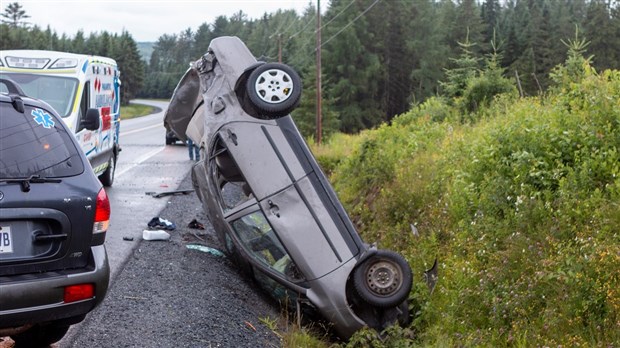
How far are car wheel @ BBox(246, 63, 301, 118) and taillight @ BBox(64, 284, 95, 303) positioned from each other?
318 centimetres

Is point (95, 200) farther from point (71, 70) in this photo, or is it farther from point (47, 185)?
point (71, 70)

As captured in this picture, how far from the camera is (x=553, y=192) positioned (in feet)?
24.0

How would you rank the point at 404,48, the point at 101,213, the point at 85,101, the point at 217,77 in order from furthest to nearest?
the point at 404,48, the point at 85,101, the point at 217,77, the point at 101,213

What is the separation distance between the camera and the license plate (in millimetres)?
4191

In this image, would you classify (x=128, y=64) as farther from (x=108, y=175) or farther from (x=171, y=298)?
(x=171, y=298)

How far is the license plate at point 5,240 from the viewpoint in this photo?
A: 13.8 feet

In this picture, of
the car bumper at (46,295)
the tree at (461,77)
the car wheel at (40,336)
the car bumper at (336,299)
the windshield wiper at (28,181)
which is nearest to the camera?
the car bumper at (46,295)

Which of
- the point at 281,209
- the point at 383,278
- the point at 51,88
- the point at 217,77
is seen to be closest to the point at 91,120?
the point at 217,77

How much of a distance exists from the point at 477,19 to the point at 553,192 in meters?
69.4

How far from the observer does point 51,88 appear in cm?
1163

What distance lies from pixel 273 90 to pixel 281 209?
1.22 meters

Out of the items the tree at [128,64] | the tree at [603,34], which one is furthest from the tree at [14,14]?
the tree at [603,34]

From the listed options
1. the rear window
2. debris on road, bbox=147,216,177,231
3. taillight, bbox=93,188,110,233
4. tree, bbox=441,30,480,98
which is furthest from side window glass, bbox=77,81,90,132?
tree, bbox=441,30,480,98

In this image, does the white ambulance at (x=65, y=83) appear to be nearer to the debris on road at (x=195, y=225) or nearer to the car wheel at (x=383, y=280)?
the debris on road at (x=195, y=225)
